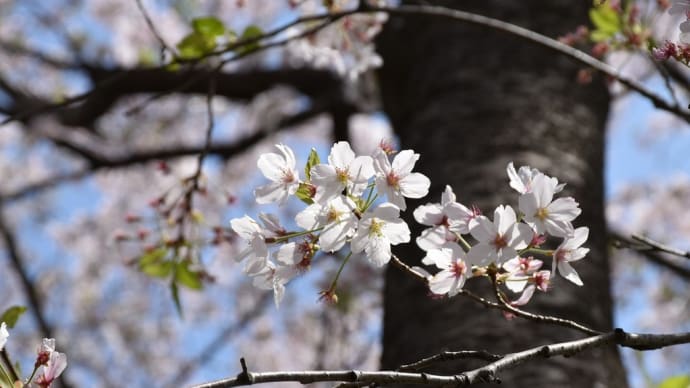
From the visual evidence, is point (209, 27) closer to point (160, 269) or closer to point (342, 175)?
point (160, 269)

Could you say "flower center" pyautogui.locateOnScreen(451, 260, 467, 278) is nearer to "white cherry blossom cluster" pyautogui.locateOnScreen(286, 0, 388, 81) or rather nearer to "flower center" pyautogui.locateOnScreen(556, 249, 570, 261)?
"flower center" pyautogui.locateOnScreen(556, 249, 570, 261)

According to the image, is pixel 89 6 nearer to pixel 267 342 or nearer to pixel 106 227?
pixel 106 227

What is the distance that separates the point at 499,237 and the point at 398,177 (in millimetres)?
121

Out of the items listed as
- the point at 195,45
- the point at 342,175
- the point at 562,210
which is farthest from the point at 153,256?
the point at 562,210

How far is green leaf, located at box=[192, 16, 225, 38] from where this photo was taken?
4.71 feet

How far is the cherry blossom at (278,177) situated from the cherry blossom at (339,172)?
4cm

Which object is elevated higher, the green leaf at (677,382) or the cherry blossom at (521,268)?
the cherry blossom at (521,268)

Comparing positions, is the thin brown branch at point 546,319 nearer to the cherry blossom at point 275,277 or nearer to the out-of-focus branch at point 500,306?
the out-of-focus branch at point 500,306

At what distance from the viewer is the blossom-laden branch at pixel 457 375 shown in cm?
61

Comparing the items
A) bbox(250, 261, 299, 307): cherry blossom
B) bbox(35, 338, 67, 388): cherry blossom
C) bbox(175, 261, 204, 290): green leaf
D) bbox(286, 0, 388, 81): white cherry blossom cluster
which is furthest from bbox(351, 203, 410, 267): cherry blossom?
bbox(286, 0, 388, 81): white cherry blossom cluster

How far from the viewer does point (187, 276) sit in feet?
5.05

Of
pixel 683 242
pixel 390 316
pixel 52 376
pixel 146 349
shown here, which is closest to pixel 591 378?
pixel 390 316

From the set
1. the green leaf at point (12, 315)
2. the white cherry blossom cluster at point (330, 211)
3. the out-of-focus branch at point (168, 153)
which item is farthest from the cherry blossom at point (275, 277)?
the out-of-focus branch at point (168, 153)

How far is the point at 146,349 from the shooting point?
756 cm
